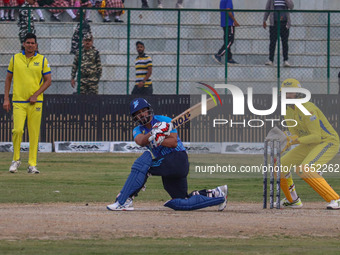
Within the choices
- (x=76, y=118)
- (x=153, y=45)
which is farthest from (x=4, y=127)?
(x=153, y=45)

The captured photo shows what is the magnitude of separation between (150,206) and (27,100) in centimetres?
466

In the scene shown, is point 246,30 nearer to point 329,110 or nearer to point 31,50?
point 329,110

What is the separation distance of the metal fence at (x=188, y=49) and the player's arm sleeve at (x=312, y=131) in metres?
13.0

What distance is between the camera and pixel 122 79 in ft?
84.9

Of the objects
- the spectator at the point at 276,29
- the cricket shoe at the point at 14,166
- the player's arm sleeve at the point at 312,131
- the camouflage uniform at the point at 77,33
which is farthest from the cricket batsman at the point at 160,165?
the spectator at the point at 276,29

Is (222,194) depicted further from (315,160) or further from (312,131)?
(312,131)

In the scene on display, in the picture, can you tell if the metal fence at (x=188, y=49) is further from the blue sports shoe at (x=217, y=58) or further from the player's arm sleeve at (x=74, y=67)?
the player's arm sleeve at (x=74, y=67)

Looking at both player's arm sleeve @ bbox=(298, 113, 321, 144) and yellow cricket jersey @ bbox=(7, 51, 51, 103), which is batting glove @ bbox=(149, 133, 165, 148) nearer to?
player's arm sleeve @ bbox=(298, 113, 321, 144)

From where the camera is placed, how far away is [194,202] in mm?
11672

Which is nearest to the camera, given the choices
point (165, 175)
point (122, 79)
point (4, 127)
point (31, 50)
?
point (165, 175)

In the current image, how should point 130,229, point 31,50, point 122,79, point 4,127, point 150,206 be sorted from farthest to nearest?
point 122,79
point 4,127
point 31,50
point 150,206
point 130,229

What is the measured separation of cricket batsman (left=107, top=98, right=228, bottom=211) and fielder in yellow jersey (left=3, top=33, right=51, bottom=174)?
5250 millimetres

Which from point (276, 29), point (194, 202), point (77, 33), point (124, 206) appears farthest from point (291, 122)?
point (77, 33)

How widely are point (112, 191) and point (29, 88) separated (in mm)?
2862
